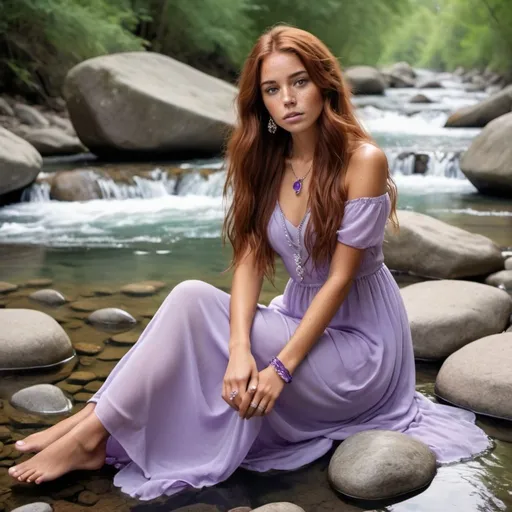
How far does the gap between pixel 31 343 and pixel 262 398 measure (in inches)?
62.1

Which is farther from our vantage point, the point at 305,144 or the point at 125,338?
the point at 125,338

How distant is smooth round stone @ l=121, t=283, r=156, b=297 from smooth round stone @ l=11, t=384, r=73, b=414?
5.68 ft

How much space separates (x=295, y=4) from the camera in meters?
20.5

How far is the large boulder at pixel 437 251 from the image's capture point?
520 cm

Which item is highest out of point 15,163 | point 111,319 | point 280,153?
point 280,153

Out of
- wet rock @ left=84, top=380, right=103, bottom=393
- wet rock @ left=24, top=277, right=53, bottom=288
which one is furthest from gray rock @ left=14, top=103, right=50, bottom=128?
wet rock @ left=84, top=380, right=103, bottom=393

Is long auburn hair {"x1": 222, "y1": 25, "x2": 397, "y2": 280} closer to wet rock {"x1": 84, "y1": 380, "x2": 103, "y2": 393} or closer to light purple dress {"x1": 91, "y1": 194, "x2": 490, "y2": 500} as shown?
light purple dress {"x1": 91, "y1": 194, "x2": 490, "y2": 500}

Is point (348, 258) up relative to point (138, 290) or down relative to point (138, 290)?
up

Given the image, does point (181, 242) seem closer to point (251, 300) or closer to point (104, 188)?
point (104, 188)

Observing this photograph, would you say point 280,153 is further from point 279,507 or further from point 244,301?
point 279,507

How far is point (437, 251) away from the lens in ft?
17.1

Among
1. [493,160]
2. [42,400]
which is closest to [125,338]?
[42,400]

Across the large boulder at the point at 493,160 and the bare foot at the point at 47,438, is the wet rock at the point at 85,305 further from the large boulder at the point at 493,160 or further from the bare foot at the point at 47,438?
the large boulder at the point at 493,160

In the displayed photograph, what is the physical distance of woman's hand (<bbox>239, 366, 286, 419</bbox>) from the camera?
2.51 m
